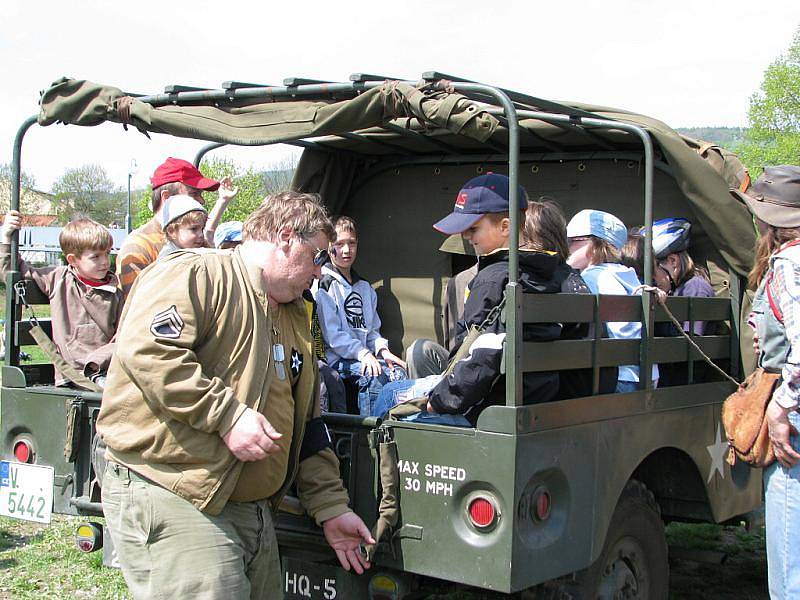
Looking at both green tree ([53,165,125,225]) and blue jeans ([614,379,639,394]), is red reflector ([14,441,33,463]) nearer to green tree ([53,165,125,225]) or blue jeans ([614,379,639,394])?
blue jeans ([614,379,639,394])

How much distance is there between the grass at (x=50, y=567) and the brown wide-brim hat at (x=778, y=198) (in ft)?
12.4

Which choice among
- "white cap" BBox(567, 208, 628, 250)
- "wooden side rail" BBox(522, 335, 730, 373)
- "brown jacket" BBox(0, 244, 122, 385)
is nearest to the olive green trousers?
"wooden side rail" BBox(522, 335, 730, 373)

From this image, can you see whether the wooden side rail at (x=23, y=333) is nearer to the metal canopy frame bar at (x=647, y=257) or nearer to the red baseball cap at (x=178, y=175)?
the red baseball cap at (x=178, y=175)

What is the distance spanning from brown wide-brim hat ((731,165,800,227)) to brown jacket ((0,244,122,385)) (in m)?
3.01

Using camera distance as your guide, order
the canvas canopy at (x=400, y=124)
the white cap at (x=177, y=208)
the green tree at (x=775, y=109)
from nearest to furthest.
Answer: the canvas canopy at (x=400, y=124) < the white cap at (x=177, y=208) < the green tree at (x=775, y=109)

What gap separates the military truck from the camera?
3.51 meters

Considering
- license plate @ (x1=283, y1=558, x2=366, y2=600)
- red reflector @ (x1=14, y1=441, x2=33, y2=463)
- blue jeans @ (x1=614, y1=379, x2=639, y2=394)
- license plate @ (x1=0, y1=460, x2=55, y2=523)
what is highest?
blue jeans @ (x1=614, y1=379, x2=639, y2=394)

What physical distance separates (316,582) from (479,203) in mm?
1647

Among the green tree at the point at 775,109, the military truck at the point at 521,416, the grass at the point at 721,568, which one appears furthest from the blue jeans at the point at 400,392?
the green tree at the point at 775,109

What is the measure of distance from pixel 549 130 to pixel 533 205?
134 centimetres

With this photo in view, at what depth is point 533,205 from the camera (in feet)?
13.8

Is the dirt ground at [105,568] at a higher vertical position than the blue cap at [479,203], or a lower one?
lower

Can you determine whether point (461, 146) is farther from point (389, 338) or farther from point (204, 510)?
point (204, 510)

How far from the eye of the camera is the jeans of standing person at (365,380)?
16.5 ft
